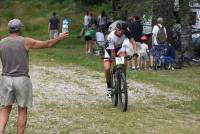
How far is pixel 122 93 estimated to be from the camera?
11781 millimetres

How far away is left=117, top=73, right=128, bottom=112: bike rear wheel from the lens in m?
11.5

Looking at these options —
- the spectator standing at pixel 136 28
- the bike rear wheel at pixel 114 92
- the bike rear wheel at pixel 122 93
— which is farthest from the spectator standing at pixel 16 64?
the spectator standing at pixel 136 28

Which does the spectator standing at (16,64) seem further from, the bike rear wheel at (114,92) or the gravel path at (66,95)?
the bike rear wheel at (114,92)

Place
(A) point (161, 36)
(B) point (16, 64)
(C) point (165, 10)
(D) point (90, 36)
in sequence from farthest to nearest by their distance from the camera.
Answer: (D) point (90, 36)
(C) point (165, 10)
(A) point (161, 36)
(B) point (16, 64)

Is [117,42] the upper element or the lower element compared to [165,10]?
lower

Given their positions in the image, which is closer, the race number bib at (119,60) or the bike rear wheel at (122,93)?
the bike rear wheel at (122,93)

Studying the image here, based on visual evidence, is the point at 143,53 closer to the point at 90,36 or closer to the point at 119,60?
the point at 90,36

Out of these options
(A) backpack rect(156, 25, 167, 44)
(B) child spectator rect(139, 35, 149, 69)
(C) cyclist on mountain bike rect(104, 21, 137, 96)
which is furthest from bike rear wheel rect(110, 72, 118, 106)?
(A) backpack rect(156, 25, 167, 44)

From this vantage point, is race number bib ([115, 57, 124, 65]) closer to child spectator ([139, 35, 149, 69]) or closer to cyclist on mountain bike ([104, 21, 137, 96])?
cyclist on mountain bike ([104, 21, 137, 96])

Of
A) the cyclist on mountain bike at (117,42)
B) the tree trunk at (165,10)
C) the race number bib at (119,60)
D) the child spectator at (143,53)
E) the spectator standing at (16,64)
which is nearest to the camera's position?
the spectator standing at (16,64)

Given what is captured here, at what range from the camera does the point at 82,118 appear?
35.7 ft

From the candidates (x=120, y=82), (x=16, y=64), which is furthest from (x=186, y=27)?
(x=16, y=64)

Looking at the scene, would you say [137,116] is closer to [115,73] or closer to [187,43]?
[115,73]

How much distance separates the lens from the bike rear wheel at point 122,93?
1154 cm
